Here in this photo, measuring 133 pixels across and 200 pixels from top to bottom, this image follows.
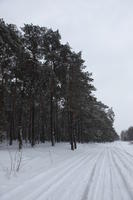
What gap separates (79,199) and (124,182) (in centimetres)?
329

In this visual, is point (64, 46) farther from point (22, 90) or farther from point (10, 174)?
point (10, 174)

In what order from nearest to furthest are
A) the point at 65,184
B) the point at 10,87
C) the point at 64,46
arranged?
1. the point at 65,184
2. the point at 10,87
3. the point at 64,46

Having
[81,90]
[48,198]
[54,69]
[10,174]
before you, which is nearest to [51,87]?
[54,69]

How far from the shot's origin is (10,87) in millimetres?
31000

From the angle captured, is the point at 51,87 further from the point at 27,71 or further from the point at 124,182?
the point at 124,182

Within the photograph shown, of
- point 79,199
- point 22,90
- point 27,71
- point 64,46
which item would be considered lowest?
point 79,199

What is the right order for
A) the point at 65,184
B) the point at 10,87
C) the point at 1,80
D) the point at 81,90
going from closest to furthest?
1. the point at 65,184
2. the point at 1,80
3. the point at 10,87
4. the point at 81,90

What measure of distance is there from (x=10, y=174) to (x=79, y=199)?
4.53 m

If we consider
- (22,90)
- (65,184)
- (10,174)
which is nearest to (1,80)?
(22,90)

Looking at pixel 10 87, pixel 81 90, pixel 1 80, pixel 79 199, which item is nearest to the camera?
pixel 79 199

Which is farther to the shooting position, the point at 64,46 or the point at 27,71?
the point at 64,46

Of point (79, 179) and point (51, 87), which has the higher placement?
point (51, 87)

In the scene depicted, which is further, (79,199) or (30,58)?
(30,58)

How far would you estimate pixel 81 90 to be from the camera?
116 feet
